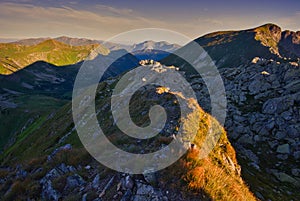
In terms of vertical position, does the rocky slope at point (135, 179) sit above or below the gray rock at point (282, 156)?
above

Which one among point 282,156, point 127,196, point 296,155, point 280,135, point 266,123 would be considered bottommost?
point 282,156

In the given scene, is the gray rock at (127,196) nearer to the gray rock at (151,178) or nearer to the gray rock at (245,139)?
the gray rock at (151,178)

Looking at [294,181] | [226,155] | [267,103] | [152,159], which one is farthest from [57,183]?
[267,103]

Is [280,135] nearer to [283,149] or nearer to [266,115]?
[283,149]

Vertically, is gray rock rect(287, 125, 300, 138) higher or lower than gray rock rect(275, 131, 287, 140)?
higher

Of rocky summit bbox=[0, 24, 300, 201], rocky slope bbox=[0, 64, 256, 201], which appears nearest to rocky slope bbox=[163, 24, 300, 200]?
rocky summit bbox=[0, 24, 300, 201]

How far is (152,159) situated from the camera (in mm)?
13648

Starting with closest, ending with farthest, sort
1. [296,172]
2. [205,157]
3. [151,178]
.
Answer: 1. [151,178]
2. [205,157]
3. [296,172]

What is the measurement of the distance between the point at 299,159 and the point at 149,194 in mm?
27507

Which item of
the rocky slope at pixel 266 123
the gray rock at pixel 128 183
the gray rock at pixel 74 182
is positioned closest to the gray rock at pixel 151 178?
the gray rock at pixel 128 183

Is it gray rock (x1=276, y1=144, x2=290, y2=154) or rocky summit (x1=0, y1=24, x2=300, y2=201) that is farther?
gray rock (x1=276, y1=144, x2=290, y2=154)

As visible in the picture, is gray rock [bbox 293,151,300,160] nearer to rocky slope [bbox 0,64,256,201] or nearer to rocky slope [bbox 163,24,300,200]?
rocky slope [bbox 163,24,300,200]

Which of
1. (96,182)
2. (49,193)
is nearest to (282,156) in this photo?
(96,182)

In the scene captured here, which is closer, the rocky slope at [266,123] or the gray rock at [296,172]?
the rocky slope at [266,123]
